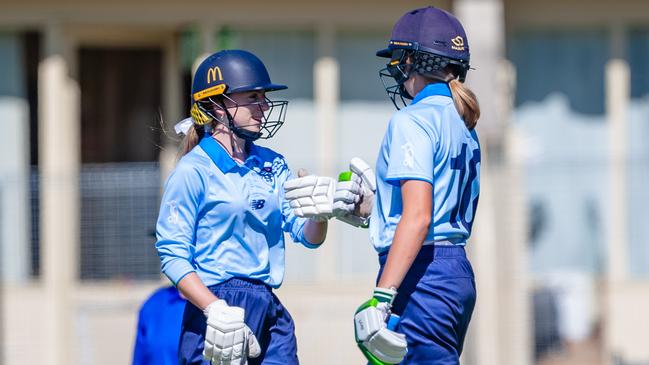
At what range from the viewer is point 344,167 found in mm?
10141

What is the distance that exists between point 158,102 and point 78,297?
2562 mm

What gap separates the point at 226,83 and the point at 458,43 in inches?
36.2

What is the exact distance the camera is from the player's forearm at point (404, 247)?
450 centimetres

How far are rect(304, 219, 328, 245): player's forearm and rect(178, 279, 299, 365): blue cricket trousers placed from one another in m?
0.30

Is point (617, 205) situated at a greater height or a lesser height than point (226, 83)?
lesser

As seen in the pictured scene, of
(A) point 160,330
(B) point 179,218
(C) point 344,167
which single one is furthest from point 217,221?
(C) point 344,167

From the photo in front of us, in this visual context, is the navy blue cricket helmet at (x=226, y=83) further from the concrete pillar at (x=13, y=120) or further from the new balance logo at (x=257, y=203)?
the concrete pillar at (x=13, y=120)

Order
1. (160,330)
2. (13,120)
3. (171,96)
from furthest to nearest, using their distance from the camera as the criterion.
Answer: (171,96) → (13,120) → (160,330)

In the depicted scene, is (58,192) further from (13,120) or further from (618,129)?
(618,129)

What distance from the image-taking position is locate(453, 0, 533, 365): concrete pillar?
10234 millimetres

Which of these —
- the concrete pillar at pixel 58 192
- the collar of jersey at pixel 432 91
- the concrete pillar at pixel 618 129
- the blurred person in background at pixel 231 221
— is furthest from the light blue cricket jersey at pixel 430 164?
the concrete pillar at pixel 618 129

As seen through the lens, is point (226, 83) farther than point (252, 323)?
Yes

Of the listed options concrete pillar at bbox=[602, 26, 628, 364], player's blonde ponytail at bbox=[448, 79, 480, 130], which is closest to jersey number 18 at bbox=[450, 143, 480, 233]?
player's blonde ponytail at bbox=[448, 79, 480, 130]

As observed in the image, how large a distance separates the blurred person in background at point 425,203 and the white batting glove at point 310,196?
0.19 m
